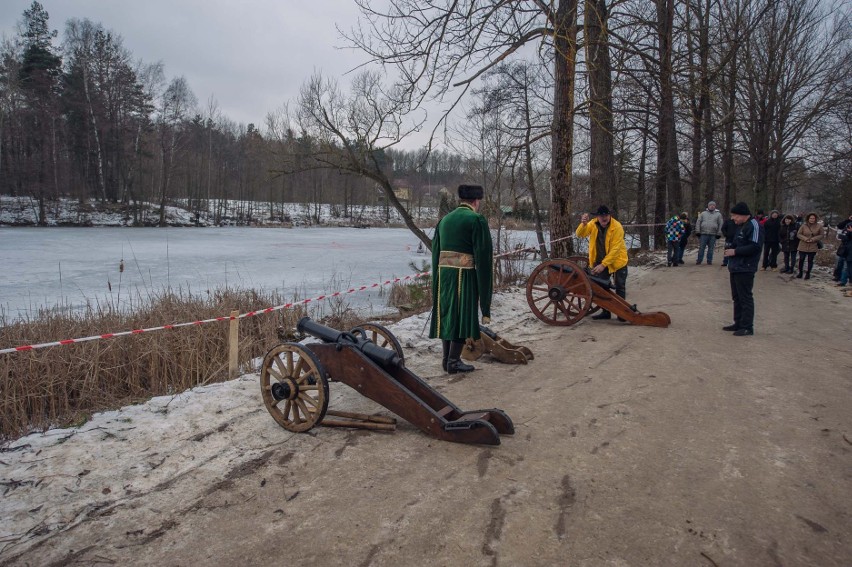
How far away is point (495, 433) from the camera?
341 centimetres

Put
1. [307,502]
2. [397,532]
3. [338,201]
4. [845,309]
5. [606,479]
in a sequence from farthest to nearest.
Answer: [338,201], [845,309], [606,479], [307,502], [397,532]

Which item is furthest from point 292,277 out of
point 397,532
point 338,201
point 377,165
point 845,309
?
point 338,201

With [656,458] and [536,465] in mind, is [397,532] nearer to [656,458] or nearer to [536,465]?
[536,465]

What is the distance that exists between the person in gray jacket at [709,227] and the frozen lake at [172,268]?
8.26 m

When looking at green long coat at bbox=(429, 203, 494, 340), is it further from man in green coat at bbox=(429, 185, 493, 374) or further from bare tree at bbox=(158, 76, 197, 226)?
bare tree at bbox=(158, 76, 197, 226)

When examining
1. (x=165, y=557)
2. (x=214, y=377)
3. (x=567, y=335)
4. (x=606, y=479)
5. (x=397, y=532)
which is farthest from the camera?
(x=567, y=335)

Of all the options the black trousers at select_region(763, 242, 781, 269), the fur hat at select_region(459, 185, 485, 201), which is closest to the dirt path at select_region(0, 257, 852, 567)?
the fur hat at select_region(459, 185, 485, 201)

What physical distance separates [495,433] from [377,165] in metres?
7.61

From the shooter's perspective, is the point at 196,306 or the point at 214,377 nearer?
the point at 214,377

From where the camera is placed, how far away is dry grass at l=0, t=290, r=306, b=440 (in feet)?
16.6

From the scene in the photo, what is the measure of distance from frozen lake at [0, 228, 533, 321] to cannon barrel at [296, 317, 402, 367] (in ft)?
14.9

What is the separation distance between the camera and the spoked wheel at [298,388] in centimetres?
362

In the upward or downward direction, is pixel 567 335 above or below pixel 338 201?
below

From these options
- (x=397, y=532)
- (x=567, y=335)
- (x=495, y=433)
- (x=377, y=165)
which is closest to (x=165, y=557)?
(x=397, y=532)
